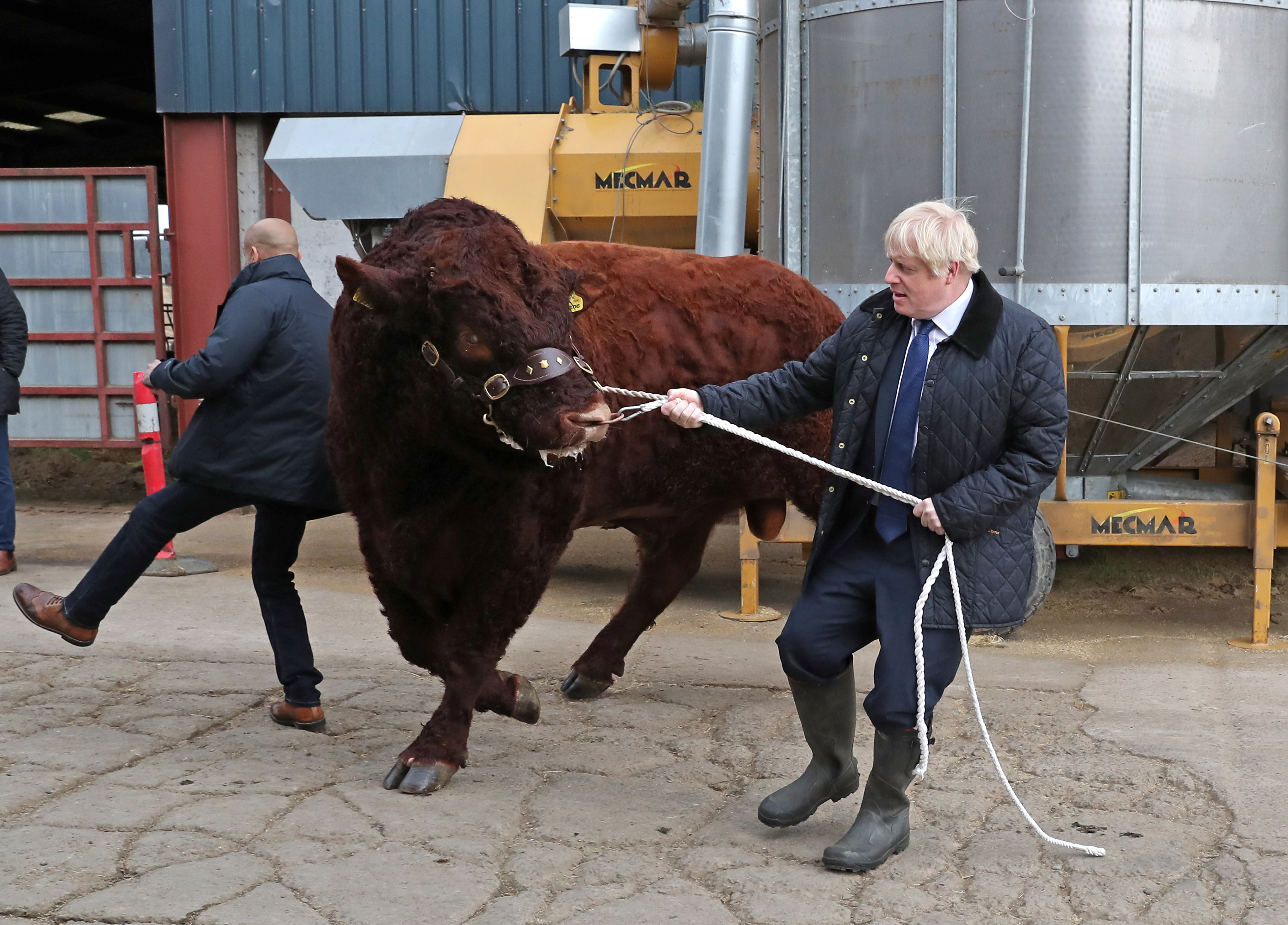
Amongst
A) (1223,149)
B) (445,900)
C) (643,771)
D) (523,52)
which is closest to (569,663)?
(643,771)

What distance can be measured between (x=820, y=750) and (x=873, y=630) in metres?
0.38

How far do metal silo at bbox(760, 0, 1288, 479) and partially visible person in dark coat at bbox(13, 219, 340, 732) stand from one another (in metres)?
2.82

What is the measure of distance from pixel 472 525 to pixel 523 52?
682 centimetres

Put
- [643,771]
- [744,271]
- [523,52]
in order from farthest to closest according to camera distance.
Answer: [523,52] → [744,271] → [643,771]

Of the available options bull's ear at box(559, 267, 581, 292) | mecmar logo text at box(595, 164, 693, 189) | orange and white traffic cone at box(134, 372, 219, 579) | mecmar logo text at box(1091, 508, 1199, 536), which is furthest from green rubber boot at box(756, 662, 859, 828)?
orange and white traffic cone at box(134, 372, 219, 579)

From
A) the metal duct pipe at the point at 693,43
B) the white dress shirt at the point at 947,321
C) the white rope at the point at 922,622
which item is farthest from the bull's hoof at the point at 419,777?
the metal duct pipe at the point at 693,43

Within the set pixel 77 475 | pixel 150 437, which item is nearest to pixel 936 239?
pixel 150 437

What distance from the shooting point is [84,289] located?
907 centimetres

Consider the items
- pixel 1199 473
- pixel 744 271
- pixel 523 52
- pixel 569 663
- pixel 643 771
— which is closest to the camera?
pixel 643 771

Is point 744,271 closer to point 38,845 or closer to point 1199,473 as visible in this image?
point 38,845

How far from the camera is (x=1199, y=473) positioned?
7.16 meters

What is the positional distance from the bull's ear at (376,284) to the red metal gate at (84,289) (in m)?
6.25

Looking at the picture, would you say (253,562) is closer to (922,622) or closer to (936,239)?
(922,622)

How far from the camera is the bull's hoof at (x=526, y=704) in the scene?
4.12 m
